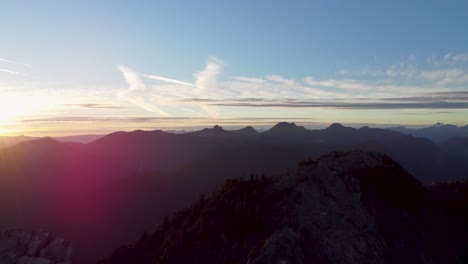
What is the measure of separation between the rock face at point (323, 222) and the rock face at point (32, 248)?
49.4ft

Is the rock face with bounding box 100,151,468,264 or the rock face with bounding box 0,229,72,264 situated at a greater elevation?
the rock face with bounding box 100,151,468,264

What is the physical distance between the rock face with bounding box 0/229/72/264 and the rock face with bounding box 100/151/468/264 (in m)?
15.1

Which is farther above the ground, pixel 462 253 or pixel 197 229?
pixel 197 229

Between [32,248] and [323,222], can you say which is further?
[32,248]

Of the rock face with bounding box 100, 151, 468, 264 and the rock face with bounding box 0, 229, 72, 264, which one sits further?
the rock face with bounding box 0, 229, 72, 264

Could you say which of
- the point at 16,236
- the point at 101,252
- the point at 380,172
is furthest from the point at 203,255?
the point at 101,252

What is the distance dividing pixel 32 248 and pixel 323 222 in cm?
4367

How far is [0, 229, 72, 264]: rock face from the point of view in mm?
54688

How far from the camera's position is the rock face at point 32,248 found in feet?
179

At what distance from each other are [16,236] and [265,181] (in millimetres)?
40263

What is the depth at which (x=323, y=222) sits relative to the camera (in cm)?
3575

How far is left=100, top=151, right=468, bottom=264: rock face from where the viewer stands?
111 feet

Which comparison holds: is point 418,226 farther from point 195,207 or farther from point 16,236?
point 16,236

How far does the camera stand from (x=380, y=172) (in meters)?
43.8
